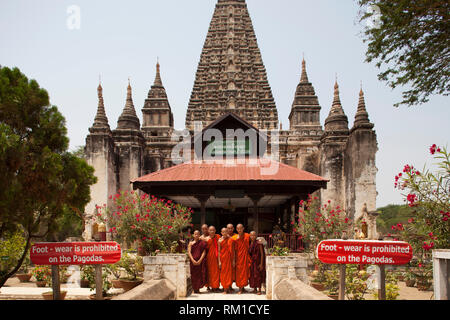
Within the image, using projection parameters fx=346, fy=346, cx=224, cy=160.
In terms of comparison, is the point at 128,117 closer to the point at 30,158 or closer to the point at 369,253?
the point at 30,158

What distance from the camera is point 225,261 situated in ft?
28.9

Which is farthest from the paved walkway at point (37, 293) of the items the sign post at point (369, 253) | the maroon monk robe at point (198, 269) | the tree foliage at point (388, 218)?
the tree foliage at point (388, 218)

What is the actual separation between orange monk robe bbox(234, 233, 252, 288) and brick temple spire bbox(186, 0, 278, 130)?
2423 centimetres

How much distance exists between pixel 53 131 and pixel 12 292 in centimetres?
754

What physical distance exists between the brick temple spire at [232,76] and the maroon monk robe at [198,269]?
24332 millimetres

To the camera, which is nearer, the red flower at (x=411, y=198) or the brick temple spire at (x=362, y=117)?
the red flower at (x=411, y=198)

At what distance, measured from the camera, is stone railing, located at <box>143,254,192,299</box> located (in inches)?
319

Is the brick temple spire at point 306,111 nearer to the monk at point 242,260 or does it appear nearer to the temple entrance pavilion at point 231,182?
the temple entrance pavilion at point 231,182

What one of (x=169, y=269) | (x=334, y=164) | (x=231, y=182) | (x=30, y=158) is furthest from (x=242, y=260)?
(x=334, y=164)

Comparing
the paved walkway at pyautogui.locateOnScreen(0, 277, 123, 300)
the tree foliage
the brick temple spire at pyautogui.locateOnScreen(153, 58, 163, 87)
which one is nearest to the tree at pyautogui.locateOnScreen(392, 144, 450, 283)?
the paved walkway at pyautogui.locateOnScreen(0, 277, 123, 300)

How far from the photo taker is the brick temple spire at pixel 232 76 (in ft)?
110

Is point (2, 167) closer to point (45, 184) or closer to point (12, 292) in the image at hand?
point (45, 184)

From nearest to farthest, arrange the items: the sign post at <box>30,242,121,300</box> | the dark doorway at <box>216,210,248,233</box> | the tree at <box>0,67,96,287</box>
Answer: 1. the sign post at <box>30,242,121,300</box>
2. the tree at <box>0,67,96,287</box>
3. the dark doorway at <box>216,210,248,233</box>

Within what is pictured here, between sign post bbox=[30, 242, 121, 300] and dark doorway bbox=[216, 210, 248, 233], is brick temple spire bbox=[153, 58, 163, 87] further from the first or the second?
sign post bbox=[30, 242, 121, 300]
